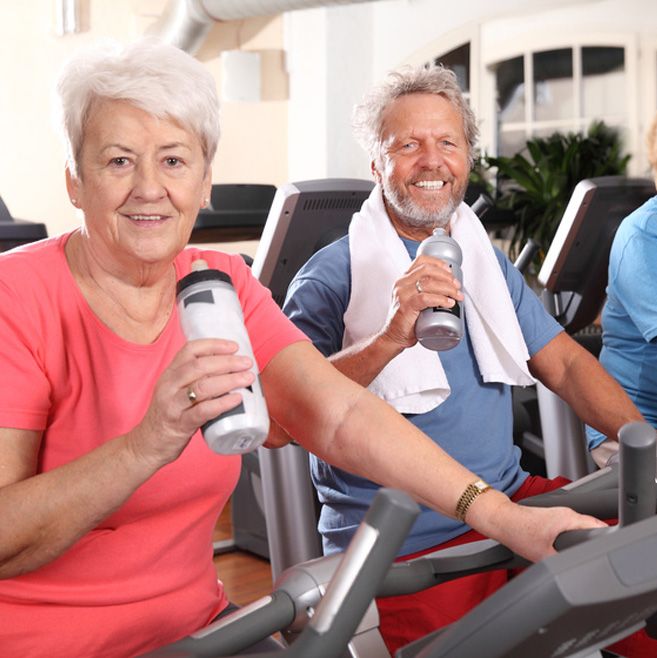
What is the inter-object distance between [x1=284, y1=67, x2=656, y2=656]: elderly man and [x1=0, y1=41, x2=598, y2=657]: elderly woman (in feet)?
1.11

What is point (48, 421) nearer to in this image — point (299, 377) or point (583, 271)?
point (299, 377)

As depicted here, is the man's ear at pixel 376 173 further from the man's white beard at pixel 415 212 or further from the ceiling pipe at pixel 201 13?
the ceiling pipe at pixel 201 13

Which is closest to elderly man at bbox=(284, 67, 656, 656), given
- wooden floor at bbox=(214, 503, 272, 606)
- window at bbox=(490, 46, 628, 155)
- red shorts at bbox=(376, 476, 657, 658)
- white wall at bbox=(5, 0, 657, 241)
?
red shorts at bbox=(376, 476, 657, 658)

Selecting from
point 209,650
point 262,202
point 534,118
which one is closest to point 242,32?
point 534,118

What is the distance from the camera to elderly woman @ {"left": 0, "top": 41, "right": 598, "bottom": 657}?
1235 millimetres

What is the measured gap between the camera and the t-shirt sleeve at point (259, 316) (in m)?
1.43

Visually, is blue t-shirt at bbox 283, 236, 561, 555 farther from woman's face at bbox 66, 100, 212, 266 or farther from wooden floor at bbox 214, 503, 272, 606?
wooden floor at bbox 214, 503, 272, 606

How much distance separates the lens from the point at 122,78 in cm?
128

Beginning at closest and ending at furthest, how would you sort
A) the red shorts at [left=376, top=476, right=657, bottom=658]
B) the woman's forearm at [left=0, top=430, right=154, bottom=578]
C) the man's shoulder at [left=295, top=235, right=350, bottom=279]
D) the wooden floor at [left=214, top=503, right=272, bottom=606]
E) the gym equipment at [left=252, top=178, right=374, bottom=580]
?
1. the woman's forearm at [left=0, top=430, right=154, bottom=578]
2. the red shorts at [left=376, top=476, right=657, bottom=658]
3. the man's shoulder at [left=295, top=235, right=350, bottom=279]
4. the gym equipment at [left=252, top=178, right=374, bottom=580]
5. the wooden floor at [left=214, top=503, right=272, bottom=606]

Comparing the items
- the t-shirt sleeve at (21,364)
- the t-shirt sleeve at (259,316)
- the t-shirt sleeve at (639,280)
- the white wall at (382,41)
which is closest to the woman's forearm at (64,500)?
the t-shirt sleeve at (21,364)

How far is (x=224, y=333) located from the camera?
0.89 meters

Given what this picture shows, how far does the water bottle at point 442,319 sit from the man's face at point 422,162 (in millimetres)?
478

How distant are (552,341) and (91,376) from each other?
1104 mm

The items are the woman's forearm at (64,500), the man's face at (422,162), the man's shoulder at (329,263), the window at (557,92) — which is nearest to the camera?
the woman's forearm at (64,500)
